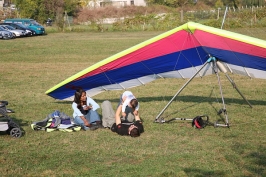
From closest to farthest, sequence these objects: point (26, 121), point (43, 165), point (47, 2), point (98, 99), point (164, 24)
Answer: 1. point (43, 165)
2. point (26, 121)
3. point (98, 99)
4. point (164, 24)
5. point (47, 2)

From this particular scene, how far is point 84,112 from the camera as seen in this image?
976 cm

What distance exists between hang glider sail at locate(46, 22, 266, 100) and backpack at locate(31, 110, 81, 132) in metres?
0.81

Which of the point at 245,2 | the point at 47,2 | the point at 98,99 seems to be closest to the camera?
the point at 98,99

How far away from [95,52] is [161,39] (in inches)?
697

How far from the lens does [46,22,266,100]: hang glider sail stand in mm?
8375

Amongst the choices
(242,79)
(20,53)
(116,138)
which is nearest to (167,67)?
(116,138)

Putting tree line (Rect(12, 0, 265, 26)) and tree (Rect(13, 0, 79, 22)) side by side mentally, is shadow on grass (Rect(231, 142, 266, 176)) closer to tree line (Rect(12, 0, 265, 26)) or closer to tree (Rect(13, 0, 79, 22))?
tree line (Rect(12, 0, 265, 26))

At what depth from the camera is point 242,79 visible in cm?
1620

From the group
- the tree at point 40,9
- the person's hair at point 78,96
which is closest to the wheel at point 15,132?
the person's hair at point 78,96

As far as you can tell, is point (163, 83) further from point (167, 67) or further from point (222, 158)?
point (222, 158)

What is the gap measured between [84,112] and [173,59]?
205 centimetres

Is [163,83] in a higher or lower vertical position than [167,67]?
lower

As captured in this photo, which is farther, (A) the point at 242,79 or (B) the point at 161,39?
(A) the point at 242,79

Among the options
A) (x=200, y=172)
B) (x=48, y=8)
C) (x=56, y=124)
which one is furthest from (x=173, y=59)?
(x=48, y=8)
